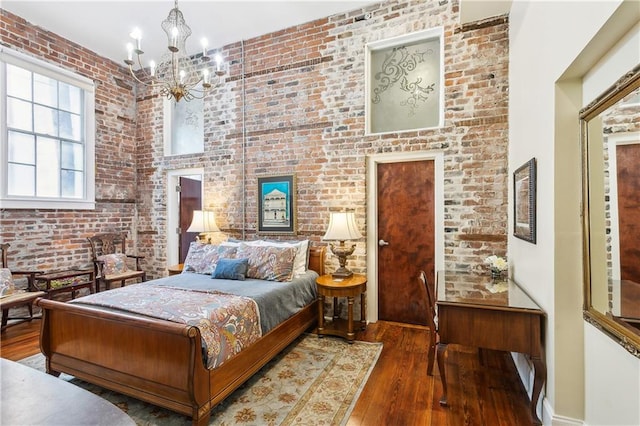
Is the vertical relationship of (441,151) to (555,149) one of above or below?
above

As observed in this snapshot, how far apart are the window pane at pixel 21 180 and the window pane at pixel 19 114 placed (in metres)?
0.51

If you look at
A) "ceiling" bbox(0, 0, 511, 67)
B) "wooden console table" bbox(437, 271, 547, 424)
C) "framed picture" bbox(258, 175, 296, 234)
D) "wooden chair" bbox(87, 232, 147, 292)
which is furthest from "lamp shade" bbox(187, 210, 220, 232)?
"wooden console table" bbox(437, 271, 547, 424)

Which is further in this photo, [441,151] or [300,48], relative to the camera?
[300,48]

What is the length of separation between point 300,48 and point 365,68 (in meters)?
1.01

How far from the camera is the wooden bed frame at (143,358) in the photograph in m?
1.96

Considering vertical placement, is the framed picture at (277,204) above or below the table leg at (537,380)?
above

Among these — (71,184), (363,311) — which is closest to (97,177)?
(71,184)

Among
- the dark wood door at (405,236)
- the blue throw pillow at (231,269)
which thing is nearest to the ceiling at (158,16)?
the dark wood door at (405,236)

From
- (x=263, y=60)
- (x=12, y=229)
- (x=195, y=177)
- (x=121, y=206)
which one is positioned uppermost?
(x=263, y=60)

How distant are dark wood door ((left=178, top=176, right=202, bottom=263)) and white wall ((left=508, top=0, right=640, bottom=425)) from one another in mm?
4756

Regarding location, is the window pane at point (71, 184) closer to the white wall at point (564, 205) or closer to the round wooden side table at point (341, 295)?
the round wooden side table at point (341, 295)

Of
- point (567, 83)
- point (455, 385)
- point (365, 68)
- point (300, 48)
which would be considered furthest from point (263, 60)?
point (455, 385)

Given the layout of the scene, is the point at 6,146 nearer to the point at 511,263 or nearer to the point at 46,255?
the point at 46,255

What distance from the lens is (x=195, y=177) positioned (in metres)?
5.26
